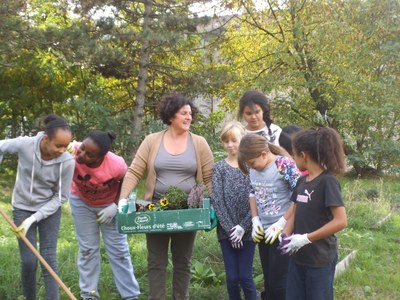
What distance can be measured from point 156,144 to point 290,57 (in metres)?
11.9

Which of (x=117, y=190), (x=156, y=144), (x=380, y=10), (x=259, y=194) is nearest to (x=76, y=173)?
(x=117, y=190)

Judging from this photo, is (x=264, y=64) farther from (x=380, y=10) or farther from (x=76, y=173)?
(x=76, y=173)

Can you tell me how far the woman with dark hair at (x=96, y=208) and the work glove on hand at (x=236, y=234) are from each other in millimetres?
922

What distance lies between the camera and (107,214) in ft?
12.9

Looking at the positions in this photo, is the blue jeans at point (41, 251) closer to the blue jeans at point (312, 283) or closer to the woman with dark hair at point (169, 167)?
the woman with dark hair at point (169, 167)

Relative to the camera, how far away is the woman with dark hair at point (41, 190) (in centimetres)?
369

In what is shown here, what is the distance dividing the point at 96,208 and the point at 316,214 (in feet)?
5.85

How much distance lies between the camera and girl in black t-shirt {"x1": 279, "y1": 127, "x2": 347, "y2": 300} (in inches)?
116

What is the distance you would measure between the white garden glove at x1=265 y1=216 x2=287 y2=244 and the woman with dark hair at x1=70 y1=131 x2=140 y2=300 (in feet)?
3.98

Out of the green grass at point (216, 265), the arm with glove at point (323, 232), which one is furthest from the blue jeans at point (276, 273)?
the green grass at point (216, 265)

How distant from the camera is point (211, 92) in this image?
44.4 feet

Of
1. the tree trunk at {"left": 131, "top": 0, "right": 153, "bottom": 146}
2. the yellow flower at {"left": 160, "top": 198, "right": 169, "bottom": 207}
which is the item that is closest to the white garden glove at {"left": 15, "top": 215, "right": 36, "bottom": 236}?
the yellow flower at {"left": 160, "top": 198, "right": 169, "bottom": 207}

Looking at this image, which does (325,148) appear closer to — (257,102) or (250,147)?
(250,147)

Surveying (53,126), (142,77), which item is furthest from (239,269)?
(142,77)
